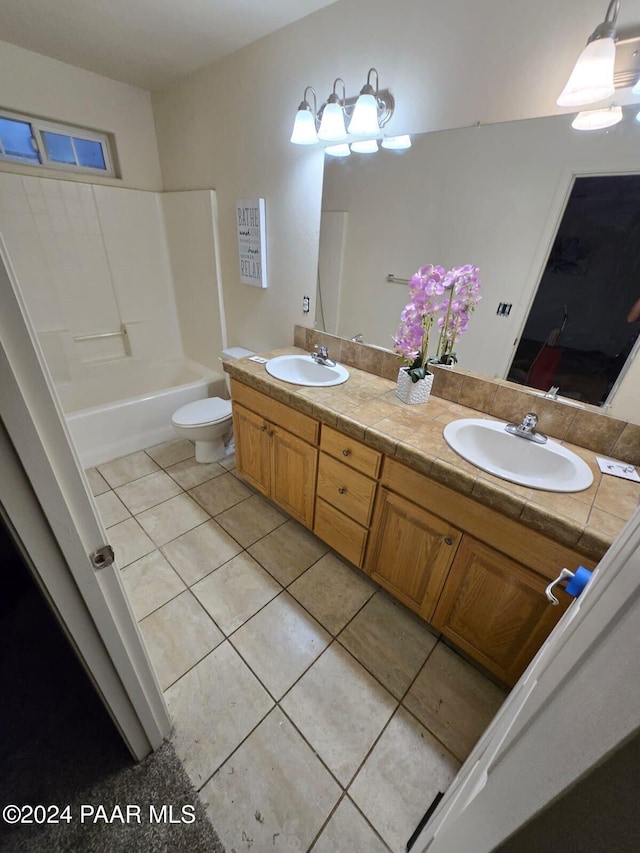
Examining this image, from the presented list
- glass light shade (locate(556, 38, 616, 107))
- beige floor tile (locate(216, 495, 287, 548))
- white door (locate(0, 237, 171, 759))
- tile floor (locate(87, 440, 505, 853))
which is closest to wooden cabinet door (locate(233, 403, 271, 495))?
beige floor tile (locate(216, 495, 287, 548))

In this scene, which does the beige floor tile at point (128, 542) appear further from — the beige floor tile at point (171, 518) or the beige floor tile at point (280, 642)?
the beige floor tile at point (280, 642)

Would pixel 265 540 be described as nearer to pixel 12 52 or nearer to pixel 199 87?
pixel 199 87

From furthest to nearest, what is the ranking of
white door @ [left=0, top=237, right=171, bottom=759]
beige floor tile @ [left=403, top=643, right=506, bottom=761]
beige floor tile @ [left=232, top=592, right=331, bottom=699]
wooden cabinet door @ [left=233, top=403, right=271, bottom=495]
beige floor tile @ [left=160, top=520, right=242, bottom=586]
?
1. wooden cabinet door @ [left=233, top=403, right=271, bottom=495]
2. beige floor tile @ [left=160, top=520, right=242, bottom=586]
3. beige floor tile @ [left=232, top=592, right=331, bottom=699]
4. beige floor tile @ [left=403, top=643, right=506, bottom=761]
5. white door @ [left=0, top=237, right=171, bottom=759]

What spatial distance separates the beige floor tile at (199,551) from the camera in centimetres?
159

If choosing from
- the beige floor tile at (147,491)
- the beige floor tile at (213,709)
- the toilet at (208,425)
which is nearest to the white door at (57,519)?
the beige floor tile at (213,709)

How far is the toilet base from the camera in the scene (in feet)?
7.57

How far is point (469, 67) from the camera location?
1.17 meters

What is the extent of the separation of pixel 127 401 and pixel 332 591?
185 centimetres

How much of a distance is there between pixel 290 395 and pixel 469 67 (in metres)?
1.36

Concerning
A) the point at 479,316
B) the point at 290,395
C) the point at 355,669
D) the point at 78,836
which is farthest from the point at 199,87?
the point at 78,836

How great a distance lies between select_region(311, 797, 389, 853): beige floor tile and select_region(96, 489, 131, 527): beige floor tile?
5.13 ft

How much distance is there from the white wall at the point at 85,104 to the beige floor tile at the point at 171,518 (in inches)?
94.4

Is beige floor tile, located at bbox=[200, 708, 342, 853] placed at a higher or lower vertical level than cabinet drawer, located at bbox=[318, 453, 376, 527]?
lower

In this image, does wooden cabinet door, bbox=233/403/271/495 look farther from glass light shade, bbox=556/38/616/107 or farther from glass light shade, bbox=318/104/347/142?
glass light shade, bbox=556/38/616/107
